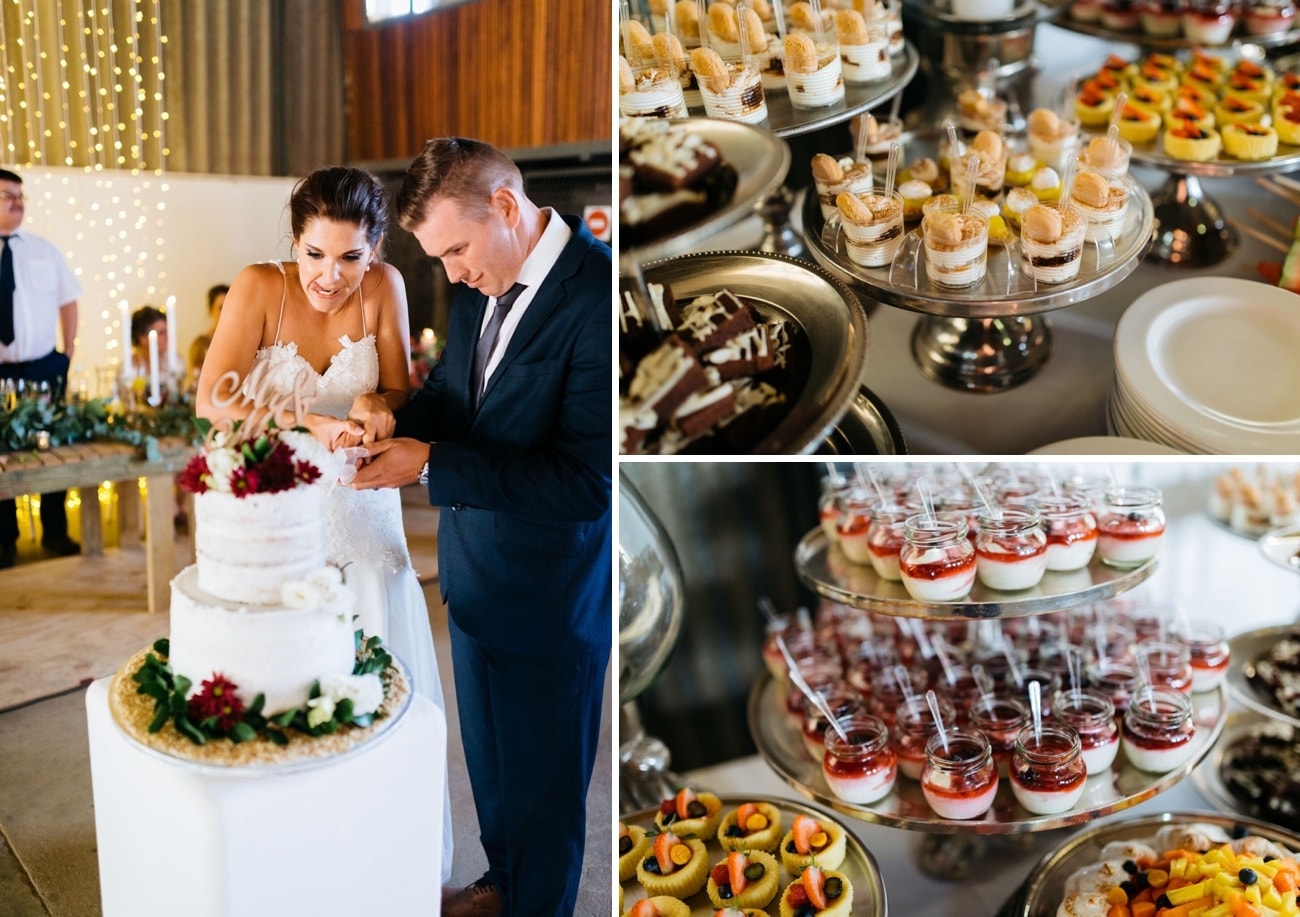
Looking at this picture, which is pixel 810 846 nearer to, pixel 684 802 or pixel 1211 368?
pixel 684 802

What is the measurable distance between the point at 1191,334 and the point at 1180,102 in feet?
2.98

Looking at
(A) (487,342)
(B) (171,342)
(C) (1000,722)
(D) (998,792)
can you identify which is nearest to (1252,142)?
(C) (1000,722)

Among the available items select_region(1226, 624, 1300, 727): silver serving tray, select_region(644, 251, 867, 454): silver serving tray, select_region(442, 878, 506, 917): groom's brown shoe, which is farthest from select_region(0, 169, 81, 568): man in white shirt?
select_region(1226, 624, 1300, 727): silver serving tray

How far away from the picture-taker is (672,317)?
1517mm

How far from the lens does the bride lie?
173 centimetres

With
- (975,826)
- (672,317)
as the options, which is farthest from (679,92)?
(975,826)

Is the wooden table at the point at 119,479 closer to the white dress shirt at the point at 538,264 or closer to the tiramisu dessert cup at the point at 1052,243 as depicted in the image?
the white dress shirt at the point at 538,264

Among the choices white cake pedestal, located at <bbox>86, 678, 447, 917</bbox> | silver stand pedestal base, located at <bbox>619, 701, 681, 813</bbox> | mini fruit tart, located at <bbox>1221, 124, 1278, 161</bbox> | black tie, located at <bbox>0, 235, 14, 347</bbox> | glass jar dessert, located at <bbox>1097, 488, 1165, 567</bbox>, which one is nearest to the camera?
white cake pedestal, located at <bbox>86, 678, 447, 917</bbox>

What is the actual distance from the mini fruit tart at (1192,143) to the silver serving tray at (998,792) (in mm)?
1134

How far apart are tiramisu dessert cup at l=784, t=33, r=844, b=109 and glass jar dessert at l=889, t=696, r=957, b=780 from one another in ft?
3.64

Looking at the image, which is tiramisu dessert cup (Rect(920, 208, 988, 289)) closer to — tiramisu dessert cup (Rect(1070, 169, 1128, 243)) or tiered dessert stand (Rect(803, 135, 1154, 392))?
tiered dessert stand (Rect(803, 135, 1154, 392))

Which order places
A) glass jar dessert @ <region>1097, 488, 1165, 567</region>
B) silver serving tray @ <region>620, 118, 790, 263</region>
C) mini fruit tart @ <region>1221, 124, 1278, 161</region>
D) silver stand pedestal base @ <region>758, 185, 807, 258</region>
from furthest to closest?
mini fruit tart @ <region>1221, 124, 1278, 161</region> → silver stand pedestal base @ <region>758, 185, 807, 258</region> → glass jar dessert @ <region>1097, 488, 1165, 567</region> → silver serving tray @ <region>620, 118, 790, 263</region>

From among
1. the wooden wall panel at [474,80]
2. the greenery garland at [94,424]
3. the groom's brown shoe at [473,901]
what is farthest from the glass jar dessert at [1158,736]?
the greenery garland at [94,424]

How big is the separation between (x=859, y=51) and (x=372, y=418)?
103 cm
